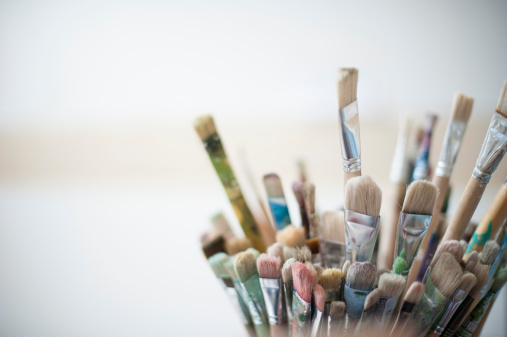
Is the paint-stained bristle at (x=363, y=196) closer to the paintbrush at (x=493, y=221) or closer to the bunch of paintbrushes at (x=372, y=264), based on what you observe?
the bunch of paintbrushes at (x=372, y=264)

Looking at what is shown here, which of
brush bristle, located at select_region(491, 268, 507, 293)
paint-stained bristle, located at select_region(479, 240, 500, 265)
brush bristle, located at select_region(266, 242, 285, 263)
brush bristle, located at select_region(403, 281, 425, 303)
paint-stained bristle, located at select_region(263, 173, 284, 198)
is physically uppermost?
paint-stained bristle, located at select_region(263, 173, 284, 198)

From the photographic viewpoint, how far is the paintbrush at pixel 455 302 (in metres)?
0.44

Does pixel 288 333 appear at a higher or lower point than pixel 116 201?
Result: lower

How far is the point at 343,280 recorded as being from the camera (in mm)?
470

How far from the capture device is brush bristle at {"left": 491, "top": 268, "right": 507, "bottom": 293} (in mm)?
475

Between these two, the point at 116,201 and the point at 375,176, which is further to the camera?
the point at 116,201

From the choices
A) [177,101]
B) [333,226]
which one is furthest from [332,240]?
[177,101]

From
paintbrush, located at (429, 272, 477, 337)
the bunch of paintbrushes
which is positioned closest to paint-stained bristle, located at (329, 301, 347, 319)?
the bunch of paintbrushes

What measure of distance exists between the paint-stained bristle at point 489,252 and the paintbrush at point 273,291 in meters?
0.21

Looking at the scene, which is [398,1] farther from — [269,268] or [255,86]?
[269,268]

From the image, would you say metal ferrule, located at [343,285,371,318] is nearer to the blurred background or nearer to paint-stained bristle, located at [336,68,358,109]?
paint-stained bristle, located at [336,68,358,109]

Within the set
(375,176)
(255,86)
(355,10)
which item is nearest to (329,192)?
(375,176)

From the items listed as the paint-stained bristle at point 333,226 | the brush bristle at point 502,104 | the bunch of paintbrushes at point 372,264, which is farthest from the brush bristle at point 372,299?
the brush bristle at point 502,104

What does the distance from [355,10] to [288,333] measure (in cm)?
97
